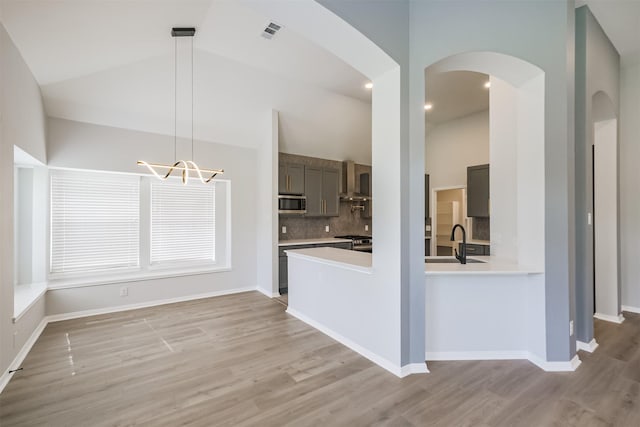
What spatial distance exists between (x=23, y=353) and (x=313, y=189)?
4.52m

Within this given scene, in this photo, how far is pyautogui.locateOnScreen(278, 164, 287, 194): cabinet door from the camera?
5508mm

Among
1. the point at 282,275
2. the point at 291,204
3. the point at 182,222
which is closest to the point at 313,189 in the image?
the point at 291,204

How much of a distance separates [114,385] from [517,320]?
354cm

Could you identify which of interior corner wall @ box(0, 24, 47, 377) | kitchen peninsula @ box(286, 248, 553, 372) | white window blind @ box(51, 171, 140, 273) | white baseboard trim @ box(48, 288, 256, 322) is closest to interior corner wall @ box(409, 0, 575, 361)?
kitchen peninsula @ box(286, 248, 553, 372)

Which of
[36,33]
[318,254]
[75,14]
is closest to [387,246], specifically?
[318,254]

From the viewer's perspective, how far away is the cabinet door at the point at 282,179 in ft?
18.1

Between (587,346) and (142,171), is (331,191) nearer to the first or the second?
(142,171)

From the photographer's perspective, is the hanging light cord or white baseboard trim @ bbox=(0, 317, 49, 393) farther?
the hanging light cord

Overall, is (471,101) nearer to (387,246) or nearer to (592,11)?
(592,11)

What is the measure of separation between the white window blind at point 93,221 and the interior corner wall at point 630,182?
7.01 metres

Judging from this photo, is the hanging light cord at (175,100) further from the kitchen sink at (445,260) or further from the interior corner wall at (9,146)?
the kitchen sink at (445,260)

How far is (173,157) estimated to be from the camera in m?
4.75

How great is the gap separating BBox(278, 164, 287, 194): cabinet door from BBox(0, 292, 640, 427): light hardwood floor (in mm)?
2796

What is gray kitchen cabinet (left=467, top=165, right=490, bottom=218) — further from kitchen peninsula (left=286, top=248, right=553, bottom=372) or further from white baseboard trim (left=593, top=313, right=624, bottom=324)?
kitchen peninsula (left=286, top=248, right=553, bottom=372)
